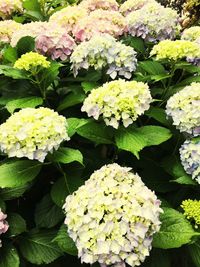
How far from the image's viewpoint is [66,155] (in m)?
1.76

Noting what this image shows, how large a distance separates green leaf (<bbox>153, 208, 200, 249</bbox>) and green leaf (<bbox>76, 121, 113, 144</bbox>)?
406 mm

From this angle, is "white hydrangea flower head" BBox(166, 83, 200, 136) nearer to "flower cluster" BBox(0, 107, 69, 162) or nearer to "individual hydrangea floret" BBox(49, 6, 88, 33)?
"flower cluster" BBox(0, 107, 69, 162)

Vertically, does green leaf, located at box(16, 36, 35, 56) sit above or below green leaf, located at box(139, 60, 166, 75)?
above

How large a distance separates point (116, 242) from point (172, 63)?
1.13m

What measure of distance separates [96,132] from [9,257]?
1.95 ft

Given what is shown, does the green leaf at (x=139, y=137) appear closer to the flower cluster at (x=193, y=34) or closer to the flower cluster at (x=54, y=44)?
the flower cluster at (x=54, y=44)

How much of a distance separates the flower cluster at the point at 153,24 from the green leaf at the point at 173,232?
1425 millimetres

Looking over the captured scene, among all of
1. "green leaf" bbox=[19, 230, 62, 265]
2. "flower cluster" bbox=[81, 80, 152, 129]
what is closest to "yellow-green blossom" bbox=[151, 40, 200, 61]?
"flower cluster" bbox=[81, 80, 152, 129]

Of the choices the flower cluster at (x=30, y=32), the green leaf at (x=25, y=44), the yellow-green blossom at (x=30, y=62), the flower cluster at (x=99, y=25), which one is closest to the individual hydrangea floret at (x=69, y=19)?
the flower cluster at (x=99, y=25)

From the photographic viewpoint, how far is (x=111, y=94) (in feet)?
5.95

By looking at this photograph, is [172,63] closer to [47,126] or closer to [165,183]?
[165,183]

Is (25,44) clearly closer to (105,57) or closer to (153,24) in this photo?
(105,57)

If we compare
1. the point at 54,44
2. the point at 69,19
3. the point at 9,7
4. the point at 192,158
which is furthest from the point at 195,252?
the point at 9,7

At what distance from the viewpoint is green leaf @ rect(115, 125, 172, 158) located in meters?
1.77
